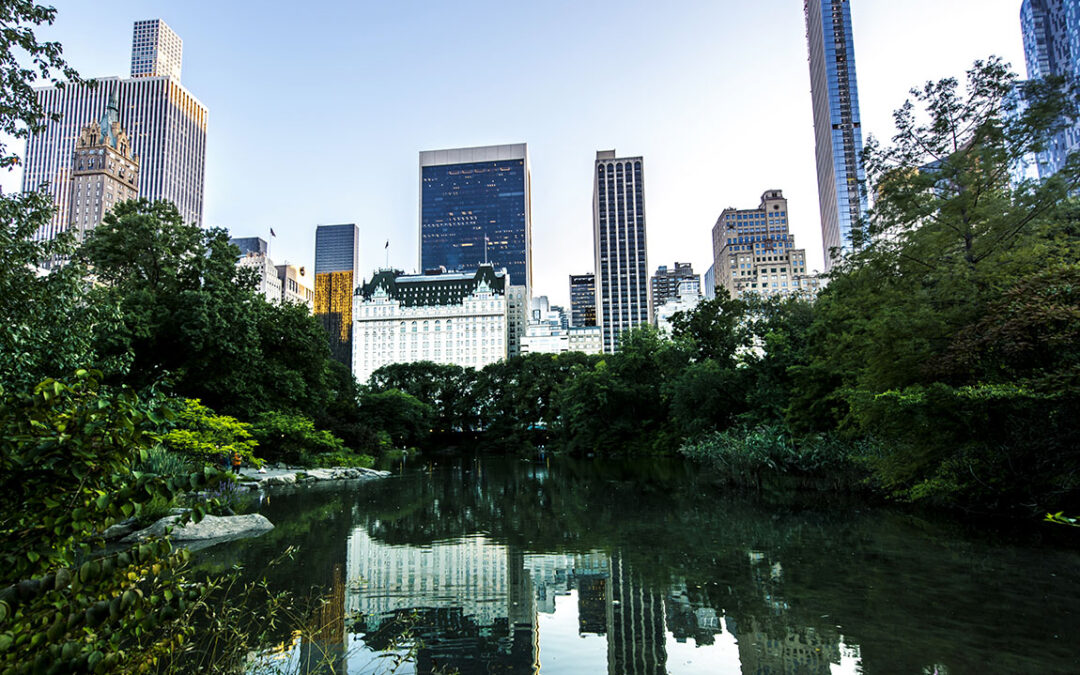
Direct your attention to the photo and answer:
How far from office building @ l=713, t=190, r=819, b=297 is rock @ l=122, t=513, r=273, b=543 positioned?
Answer: 11628 cm

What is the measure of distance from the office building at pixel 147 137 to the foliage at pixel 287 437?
455ft

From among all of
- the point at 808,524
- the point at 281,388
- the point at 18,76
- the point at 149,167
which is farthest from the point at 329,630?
the point at 149,167

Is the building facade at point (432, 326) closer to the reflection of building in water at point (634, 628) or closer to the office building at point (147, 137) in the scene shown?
the office building at point (147, 137)

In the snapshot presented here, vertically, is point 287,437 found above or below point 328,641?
above

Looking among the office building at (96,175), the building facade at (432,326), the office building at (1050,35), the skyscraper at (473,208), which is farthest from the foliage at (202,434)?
the skyscraper at (473,208)

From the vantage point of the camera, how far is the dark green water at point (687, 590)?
592cm

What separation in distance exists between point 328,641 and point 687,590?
4.59 meters

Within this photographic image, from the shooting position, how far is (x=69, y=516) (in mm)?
2279

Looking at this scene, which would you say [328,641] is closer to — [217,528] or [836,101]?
[217,528]

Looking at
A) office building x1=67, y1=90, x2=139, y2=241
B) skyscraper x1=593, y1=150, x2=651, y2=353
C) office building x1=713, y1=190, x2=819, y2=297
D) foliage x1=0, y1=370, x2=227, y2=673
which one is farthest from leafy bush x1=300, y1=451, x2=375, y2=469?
skyscraper x1=593, y1=150, x2=651, y2=353

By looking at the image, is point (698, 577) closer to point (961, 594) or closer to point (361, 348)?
point (961, 594)

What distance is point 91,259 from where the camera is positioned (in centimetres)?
2652

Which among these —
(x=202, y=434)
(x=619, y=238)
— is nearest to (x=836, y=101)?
(x=619, y=238)

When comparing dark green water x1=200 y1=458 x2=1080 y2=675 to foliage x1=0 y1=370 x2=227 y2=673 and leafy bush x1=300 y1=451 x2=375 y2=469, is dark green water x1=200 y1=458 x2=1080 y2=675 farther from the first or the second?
leafy bush x1=300 y1=451 x2=375 y2=469
